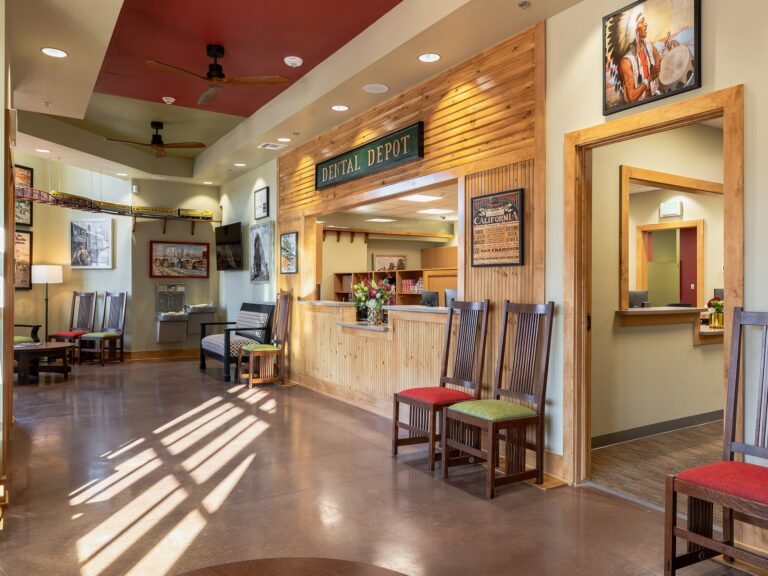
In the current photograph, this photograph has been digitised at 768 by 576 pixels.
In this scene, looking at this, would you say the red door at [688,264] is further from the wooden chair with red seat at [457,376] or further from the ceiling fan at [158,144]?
the ceiling fan at [158,144]

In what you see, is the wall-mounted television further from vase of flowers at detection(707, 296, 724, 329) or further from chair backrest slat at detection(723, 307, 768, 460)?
chair backrest slat at detection(723, 307, 768, 460)

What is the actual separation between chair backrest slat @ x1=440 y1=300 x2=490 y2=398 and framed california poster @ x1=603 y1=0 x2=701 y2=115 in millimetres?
1742

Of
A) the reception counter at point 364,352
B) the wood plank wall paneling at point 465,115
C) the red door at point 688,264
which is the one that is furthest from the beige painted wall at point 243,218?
the red door at point 688,264

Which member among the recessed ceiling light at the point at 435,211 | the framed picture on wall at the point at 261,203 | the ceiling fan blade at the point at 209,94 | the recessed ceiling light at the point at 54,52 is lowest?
the framed picture on wall at the point at 261,203

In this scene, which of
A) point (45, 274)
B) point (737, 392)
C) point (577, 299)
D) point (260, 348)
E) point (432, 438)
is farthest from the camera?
point (45, 274)

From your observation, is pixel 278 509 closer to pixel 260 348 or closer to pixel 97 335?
pixel 260 348

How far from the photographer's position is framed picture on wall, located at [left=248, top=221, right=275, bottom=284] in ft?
27.7

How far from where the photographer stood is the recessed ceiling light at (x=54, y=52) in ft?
14.7

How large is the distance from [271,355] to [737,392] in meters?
5.90

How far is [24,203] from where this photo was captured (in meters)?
9.66

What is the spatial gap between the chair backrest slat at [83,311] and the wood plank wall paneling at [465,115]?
239 inches

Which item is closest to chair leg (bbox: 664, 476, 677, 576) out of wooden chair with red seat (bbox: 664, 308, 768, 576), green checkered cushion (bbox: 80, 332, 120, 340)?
wooden chair with red seat (bbox: 664, 308, 768, 576)

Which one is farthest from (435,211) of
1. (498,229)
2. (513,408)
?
(513,408)

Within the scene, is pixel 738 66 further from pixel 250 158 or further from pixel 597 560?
pixel 250 158
